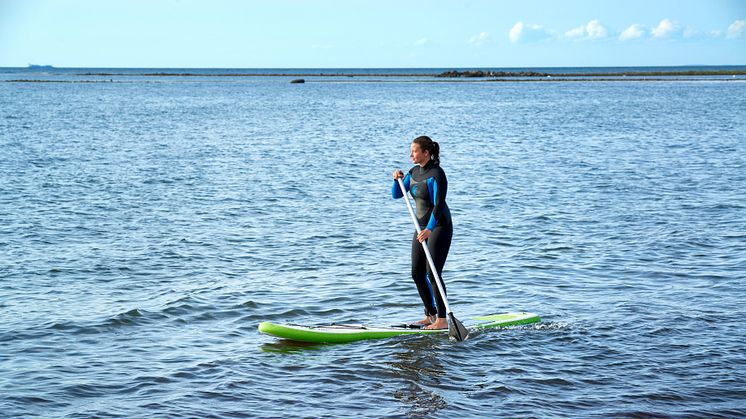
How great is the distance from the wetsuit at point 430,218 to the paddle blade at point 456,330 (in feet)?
1.05

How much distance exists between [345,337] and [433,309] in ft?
3.86

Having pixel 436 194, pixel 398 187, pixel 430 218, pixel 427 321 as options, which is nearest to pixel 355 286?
pixel 427 321

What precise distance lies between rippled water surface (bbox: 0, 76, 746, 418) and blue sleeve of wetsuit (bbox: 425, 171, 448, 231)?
148 cm

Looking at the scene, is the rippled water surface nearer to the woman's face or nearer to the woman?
the woman

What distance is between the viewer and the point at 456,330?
32.4 feet

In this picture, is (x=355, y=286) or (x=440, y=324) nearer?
(x=440, y=324)

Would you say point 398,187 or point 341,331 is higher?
point 398,187

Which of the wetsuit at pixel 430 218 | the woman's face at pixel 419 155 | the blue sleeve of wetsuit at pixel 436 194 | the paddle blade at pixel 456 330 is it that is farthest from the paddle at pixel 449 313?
the woman's face at pixel 419 155

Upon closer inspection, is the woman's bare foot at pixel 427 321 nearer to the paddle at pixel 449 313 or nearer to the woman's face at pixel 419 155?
the paddle at pixel 449 313

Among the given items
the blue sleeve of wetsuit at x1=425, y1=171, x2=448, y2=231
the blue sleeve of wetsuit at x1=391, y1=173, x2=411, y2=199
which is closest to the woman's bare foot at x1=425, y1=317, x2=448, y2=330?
the blue sleeve of wetsuit at x1=425, y1=171, x2=448, y2=231

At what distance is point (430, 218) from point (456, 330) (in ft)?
4.50

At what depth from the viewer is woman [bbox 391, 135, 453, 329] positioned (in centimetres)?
961

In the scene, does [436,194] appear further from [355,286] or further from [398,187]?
[355,286]

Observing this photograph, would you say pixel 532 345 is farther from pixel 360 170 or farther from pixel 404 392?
pixel 360 170
